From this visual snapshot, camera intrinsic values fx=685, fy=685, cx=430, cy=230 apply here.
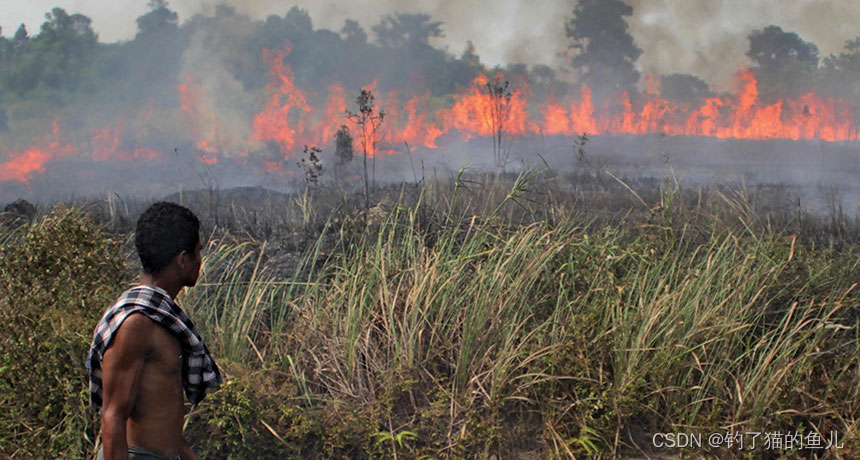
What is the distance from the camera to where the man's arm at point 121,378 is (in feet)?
6.72

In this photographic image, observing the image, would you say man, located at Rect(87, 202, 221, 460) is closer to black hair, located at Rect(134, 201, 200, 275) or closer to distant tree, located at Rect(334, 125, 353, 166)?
black hair, located at Rect(134, 201, 200, 275)

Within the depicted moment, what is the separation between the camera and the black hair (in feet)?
7.32

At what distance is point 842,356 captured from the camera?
4.43m

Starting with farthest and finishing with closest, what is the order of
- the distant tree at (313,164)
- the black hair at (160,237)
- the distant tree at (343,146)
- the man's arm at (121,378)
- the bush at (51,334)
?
the distant tree at (343,146), the distant tree at (313,164), the bush at (51,334), the black hair at (160,237), the man's arm at (121,378)

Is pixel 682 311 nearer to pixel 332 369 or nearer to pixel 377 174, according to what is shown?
pixel 332 369

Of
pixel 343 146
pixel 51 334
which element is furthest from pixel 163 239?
pixel 343 146

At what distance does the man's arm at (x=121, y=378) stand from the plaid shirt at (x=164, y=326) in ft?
0.10

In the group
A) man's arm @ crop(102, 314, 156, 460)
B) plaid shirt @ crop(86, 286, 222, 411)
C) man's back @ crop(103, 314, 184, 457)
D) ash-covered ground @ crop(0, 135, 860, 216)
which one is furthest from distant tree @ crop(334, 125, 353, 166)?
man's arm @ crop(102, 314, 156, 460)

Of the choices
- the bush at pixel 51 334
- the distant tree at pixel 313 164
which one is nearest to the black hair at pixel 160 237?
the bush at pixel 51 334

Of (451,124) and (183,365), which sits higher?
(451,124)

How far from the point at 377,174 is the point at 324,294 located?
11722 millimetres

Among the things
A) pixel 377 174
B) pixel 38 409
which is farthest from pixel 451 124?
pixel 38 409

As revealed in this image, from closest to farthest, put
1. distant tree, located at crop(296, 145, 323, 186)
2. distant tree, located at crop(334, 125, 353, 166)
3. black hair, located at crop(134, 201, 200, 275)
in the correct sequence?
black hair, located at crop(134, 201, 200, 275), distant tree, located at crop(296, 145, 323, 186), distant tree, located at crop(334, 125, 353, 166)

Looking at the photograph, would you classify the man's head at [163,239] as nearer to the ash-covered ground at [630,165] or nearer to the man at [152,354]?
the man at [152,354]
